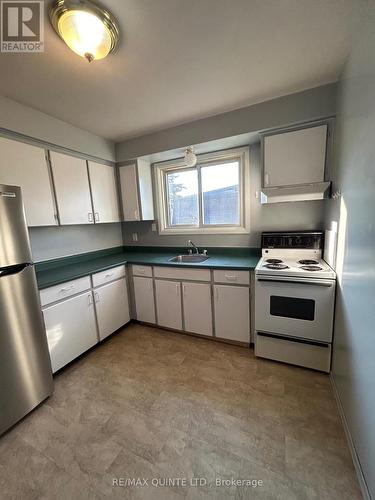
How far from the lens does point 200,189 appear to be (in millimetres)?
2852

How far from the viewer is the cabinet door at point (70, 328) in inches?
73.1

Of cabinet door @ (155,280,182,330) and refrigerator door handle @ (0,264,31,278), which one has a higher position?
refrigerator door handle @ (0,264,31,278)

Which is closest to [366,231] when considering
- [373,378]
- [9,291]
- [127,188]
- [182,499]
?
[373,378]

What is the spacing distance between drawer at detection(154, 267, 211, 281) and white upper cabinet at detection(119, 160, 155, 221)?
833 mm

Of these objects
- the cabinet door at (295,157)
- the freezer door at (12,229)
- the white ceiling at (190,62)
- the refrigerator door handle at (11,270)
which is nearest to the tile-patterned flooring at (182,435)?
the refrigerator door handle at (11,270)

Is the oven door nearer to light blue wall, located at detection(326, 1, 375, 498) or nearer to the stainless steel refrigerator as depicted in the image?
light blue wall, located at detection(326, 1, 375, 498)

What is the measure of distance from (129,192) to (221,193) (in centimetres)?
124

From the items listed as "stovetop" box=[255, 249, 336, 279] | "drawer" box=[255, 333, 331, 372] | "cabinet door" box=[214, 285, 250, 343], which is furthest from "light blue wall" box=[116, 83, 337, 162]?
"drawer" box=[255, 333, 331, 372]

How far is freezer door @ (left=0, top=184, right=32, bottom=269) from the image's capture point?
1350 mm

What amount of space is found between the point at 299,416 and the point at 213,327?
1.04m

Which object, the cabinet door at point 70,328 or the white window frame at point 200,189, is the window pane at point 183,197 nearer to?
the white window frame at point 200,189

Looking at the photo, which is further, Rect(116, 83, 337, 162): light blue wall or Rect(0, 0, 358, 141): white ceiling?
Rect(116, 83, 337, 162): light blue wall

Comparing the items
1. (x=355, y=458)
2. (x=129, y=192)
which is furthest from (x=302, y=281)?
(x=129, y=192)

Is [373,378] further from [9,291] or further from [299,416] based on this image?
[9,291]
